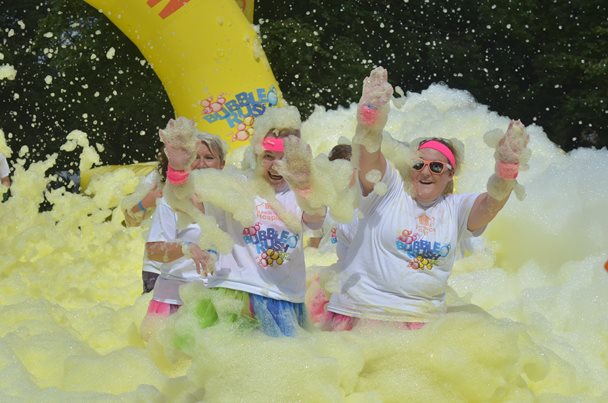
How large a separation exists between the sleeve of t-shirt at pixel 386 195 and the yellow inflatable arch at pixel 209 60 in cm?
300

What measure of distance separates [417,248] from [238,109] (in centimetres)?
323

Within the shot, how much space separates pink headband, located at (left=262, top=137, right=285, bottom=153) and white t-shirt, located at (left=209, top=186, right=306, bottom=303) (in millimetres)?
158

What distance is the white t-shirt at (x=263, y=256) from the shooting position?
2596 mm

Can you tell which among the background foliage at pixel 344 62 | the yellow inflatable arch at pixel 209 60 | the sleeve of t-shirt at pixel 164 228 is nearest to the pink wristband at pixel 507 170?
the sleeve of t-shirt at pixel 164 228

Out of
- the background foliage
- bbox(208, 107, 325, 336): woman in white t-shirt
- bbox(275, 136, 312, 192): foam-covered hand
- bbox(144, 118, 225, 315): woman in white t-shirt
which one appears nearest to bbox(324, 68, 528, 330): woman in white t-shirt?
bbox(208, 107, 325, 336): woman in white t-shirt

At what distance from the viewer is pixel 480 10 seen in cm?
986

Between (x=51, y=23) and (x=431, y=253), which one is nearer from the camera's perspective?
(x=431, y=253)

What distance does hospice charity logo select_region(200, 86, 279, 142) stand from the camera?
5.71 m

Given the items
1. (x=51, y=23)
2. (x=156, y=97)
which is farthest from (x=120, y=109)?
(x=51, y=23)

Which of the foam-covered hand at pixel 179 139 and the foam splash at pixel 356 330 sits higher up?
the foam-covered hand at pixel 179 139

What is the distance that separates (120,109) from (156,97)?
446 millimetres

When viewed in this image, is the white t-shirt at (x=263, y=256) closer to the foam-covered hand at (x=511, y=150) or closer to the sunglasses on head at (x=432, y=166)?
the sunglasses on head at (x=432, y=166)

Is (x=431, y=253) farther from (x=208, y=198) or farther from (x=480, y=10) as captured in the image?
(x=480, y=10)

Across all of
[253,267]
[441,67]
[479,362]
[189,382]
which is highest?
[441,67]
